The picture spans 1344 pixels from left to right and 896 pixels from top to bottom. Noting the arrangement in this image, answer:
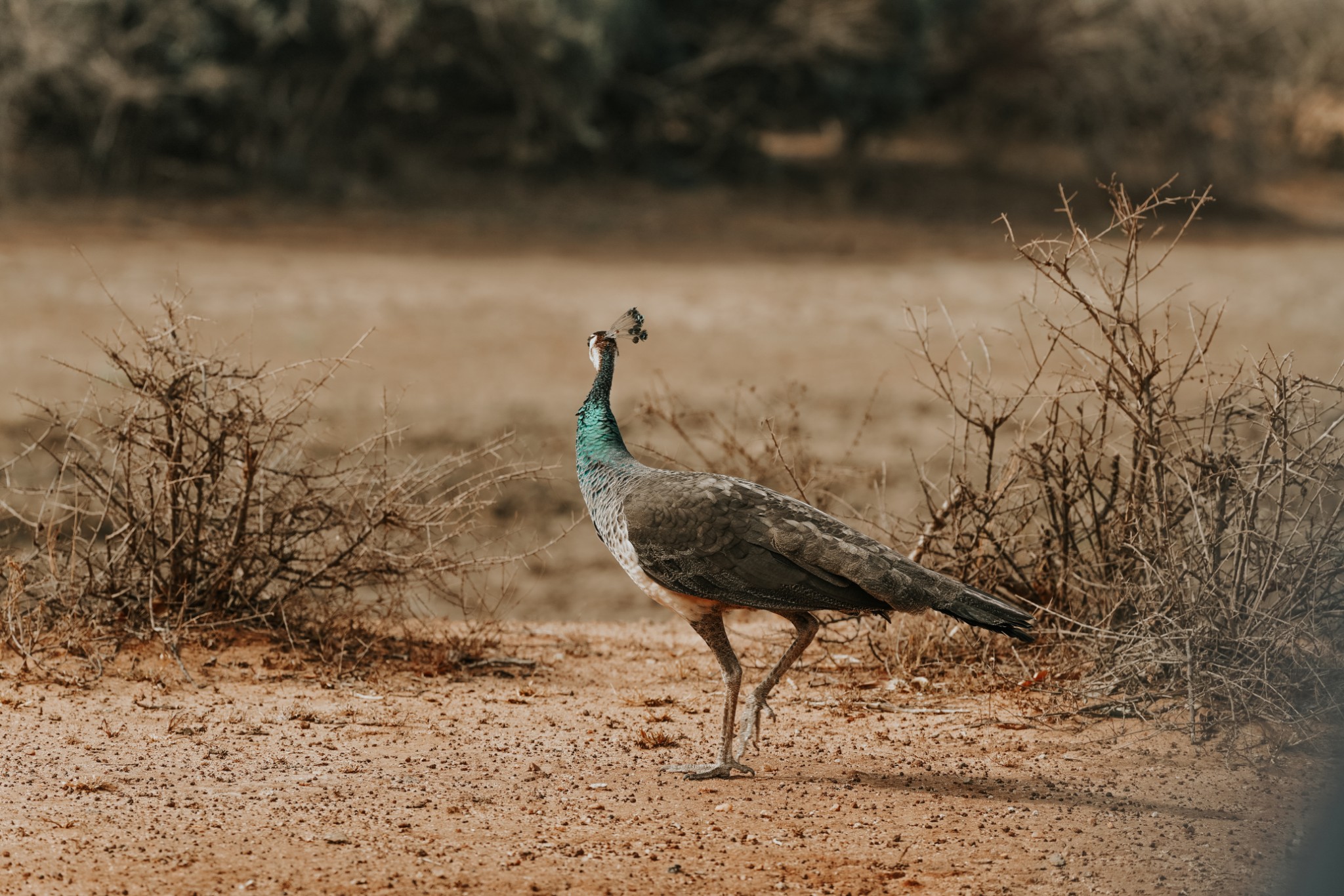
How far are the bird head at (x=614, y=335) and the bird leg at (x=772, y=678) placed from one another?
118cm

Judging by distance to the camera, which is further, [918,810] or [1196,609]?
[1196,609]

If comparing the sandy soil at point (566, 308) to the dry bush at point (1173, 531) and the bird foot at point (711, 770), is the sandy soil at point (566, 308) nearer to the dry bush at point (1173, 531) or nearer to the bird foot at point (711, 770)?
the dry bush at point (1173, 531)

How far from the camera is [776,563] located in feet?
17.4

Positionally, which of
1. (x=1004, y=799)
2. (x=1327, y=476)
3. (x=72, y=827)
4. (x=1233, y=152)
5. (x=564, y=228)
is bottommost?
(x=72, y=827)

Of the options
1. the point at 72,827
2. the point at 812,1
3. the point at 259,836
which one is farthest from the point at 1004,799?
the point at 812,1

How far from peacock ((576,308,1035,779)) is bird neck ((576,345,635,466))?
0.11 meters

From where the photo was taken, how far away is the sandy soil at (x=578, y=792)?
184 inches

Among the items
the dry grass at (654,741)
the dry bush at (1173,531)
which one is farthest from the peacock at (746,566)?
the dry bush at (1173,531)

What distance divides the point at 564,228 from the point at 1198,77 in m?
10.6

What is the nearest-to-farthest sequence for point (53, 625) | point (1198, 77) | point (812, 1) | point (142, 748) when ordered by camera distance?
point (142, 748) → point (53, 625) → point (812, 1) → point (1198, 77)

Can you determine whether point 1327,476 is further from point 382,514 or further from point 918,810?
point 382,514

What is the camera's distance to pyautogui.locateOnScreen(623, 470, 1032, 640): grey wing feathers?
516 cm

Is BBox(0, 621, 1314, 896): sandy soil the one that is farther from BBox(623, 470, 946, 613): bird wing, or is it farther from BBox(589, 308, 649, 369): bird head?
BBox(589, 308, 649, 369): bird head

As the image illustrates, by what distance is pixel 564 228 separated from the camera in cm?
1933
